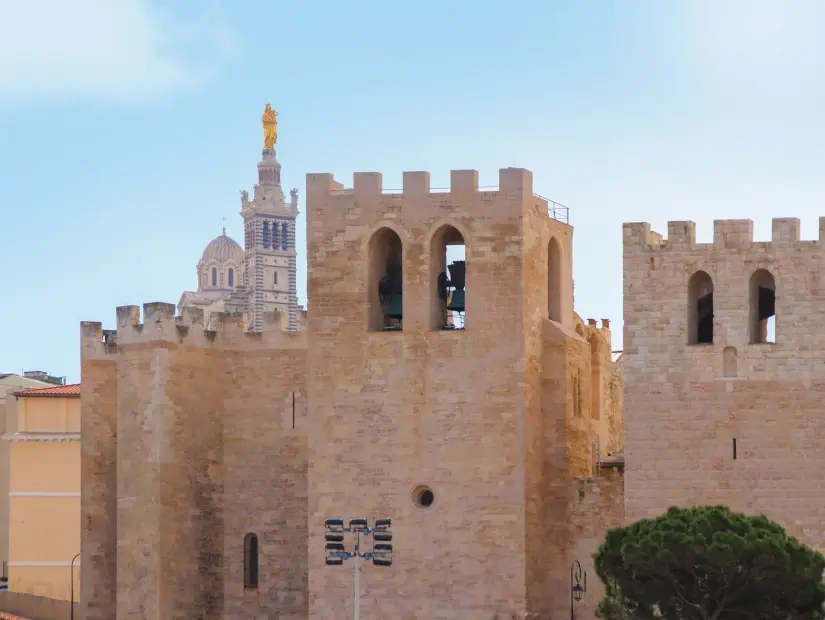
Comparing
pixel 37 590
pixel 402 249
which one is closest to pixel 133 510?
pixel 402 249

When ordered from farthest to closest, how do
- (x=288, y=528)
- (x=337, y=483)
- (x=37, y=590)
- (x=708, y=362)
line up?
→ (x=37, y=590)
(x=288, y=528)
(x=337, y=483)
(x=708, y=362)

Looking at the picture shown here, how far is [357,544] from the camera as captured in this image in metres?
46.2

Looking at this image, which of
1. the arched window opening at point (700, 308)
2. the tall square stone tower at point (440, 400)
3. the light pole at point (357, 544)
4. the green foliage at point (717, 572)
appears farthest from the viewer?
the tall square stone tower at point (440, 400)

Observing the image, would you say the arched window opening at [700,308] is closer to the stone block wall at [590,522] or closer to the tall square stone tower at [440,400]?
the tall square stone tower at [440,400]

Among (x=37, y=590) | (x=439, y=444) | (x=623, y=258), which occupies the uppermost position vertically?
(x=623, y=258)

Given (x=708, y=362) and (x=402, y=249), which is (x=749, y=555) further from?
(x=402, y=249)

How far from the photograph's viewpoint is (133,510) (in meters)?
49.7

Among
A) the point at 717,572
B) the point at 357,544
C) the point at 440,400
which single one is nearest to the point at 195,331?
the point at 440,400

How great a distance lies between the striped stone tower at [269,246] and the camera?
192250mm

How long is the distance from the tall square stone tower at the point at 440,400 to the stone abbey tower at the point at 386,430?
0.04m

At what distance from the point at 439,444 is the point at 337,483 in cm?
246

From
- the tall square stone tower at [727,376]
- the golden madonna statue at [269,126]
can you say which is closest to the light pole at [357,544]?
the tall square stone tower at [727,376]

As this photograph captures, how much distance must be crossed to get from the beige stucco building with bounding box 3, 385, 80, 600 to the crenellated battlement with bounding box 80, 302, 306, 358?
14729 millimetres

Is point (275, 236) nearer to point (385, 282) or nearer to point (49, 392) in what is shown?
point (49, 392)
